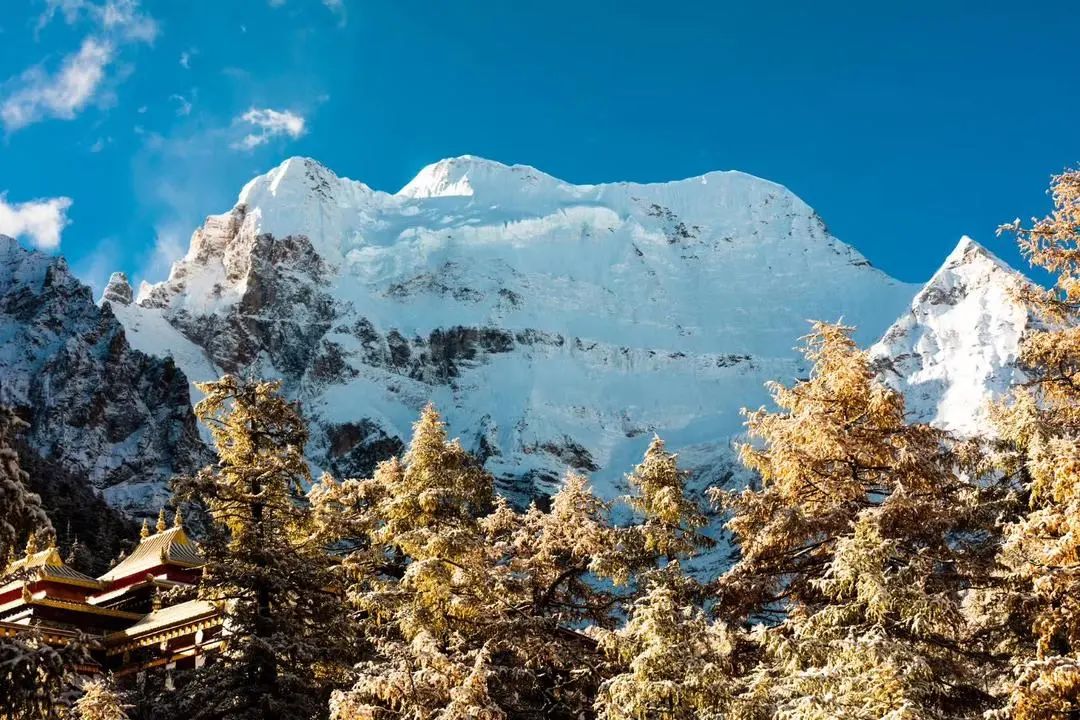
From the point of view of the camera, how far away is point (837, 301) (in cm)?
16375

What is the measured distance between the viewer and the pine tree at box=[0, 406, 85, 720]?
21.3 ft

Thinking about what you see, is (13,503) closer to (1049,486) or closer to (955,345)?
(1049,486)

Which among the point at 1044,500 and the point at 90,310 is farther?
the point at 90,310

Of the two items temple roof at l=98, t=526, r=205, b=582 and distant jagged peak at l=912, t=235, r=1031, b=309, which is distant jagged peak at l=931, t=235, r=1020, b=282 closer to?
distant jagged peak at l=912, t=235, r=1031, b=309

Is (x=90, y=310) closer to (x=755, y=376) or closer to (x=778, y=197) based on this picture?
(x=755, y=376)

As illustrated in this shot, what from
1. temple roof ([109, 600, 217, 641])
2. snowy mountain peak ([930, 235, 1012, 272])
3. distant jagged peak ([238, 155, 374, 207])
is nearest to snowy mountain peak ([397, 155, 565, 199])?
distant jagged peak ([238, 155, 374, 207])

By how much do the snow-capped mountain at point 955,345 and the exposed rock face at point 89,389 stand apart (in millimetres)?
77057

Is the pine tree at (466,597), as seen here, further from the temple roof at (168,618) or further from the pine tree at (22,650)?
the temple roof at (168,618)

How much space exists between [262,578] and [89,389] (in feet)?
335

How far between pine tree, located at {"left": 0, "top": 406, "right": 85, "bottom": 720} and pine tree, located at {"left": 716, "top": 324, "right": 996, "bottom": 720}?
6.11m

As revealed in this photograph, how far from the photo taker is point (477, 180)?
189 m

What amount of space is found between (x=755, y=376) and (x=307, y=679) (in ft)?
452

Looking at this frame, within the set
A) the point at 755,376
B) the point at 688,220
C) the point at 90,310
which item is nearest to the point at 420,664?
the point at 90,310

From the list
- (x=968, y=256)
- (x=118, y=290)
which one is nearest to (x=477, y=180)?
(x=118, y=290)
